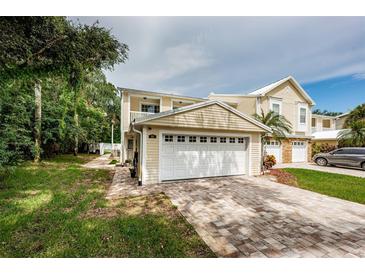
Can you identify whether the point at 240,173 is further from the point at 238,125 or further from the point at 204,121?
the point at 204,121

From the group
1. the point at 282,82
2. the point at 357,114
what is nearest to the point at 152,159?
the point at 282,82

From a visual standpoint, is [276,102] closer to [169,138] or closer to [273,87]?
[273,87]

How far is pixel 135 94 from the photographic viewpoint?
12625mm

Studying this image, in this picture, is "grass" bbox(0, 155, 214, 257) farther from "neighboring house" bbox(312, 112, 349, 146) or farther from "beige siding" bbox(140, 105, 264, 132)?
"neighboring house" bbox(312, 112, 349, 146)

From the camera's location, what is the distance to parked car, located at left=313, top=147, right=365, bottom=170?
11.7 meters

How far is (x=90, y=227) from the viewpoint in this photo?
3.55m

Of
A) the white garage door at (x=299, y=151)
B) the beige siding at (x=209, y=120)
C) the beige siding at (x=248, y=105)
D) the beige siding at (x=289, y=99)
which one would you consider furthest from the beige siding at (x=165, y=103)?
the white garage door at (x=299, y=151)

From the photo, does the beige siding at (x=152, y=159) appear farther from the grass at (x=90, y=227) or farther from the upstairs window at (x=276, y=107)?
the upstairs window at (x=276, y=107)

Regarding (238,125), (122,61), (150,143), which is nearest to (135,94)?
(122,61)

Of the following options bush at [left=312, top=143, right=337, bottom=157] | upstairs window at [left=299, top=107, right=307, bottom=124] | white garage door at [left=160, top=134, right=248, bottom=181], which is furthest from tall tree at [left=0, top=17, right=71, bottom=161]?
bush at [left=312, top=143, right=337, bottom=157]

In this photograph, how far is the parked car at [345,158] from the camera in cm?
1169

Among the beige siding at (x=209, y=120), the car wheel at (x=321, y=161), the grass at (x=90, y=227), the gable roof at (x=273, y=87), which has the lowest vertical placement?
the grass at (x=90, y=227)

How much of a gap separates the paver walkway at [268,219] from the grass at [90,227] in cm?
49
